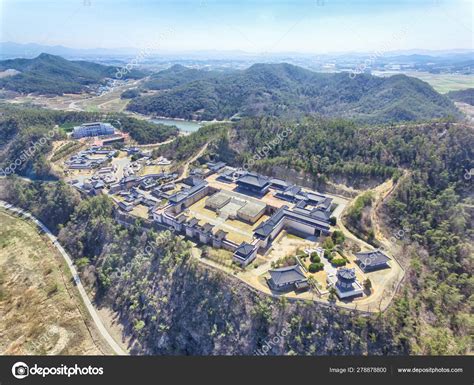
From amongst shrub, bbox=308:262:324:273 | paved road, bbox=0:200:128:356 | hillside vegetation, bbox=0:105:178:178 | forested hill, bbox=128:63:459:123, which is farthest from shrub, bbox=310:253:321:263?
forested hill, bbox=128:63:459:123

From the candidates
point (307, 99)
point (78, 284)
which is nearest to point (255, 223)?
point (78, 284)

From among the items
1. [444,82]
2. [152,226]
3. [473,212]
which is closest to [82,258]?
[152,226]

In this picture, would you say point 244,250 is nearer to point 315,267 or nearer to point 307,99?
point 315,267

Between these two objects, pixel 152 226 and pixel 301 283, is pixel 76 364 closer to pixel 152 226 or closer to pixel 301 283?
pixel 301 283

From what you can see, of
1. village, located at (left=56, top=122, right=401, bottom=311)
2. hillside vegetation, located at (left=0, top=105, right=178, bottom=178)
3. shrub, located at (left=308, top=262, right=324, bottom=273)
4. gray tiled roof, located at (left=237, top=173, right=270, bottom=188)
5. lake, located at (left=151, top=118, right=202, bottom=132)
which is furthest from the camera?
lake, located at (left=151, top=118, right=202, bottom=132)

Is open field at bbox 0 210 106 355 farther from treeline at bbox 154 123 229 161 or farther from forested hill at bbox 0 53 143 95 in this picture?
forested hill at bbox 0 53 143 95

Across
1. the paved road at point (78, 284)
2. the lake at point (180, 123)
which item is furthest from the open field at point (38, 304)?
the lake at point (180, 123)
